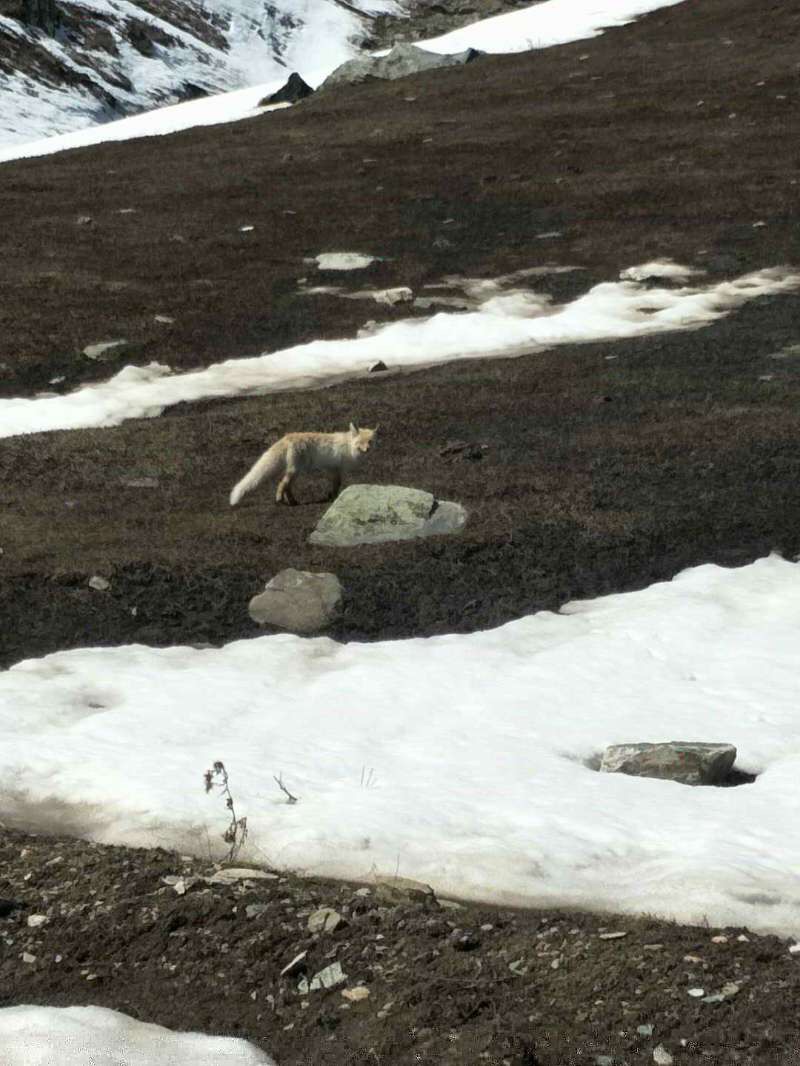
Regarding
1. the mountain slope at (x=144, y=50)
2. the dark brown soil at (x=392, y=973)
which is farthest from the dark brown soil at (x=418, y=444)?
the mountain slope at (x=144, y=50)

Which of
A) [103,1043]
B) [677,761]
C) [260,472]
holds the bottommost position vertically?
[677,761]

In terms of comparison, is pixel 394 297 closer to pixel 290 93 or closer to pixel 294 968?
pixel 294 968

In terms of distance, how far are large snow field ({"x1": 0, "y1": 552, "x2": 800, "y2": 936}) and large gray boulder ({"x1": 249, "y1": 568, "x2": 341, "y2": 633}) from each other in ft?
1.33

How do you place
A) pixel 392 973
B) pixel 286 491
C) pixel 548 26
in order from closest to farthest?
pixel 392 973, pixel 286 491, pixel 548 26

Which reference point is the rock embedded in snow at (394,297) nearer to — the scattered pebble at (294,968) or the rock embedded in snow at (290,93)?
the scattered pebble at (294,968)

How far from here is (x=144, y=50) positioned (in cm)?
11731

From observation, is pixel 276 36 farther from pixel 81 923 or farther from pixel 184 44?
pixel 81 923

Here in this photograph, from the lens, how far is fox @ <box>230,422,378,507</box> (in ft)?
59.3

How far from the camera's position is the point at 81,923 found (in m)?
7.99

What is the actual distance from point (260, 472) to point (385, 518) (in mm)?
2087

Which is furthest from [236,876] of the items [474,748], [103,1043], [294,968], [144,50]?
[144,50]

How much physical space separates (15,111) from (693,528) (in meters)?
90.3

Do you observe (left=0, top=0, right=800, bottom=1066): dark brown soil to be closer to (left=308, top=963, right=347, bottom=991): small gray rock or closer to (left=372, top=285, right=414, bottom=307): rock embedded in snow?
(left=308, top=963, right=347, bottom=991): small gray rock

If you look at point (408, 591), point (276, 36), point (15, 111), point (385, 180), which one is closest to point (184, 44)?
point (276, 36)
